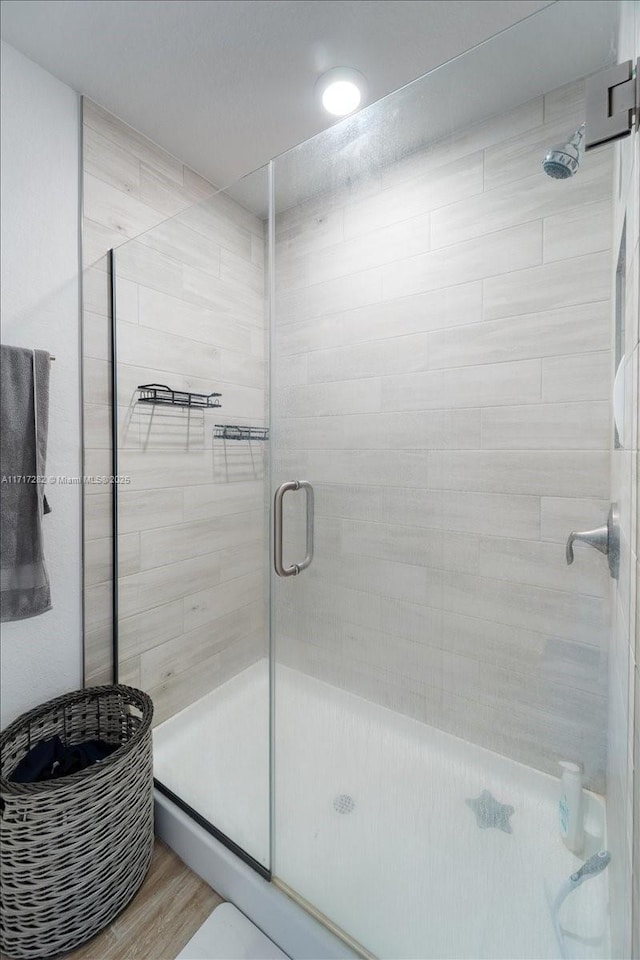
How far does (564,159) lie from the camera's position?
0.74 meters

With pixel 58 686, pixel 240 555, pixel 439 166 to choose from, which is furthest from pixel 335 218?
pixel 58 686

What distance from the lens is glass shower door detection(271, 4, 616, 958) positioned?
0.75m

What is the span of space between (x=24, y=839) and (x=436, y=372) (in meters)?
1.41

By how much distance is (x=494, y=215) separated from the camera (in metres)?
0.80

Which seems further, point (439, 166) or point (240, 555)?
point (240, 555)

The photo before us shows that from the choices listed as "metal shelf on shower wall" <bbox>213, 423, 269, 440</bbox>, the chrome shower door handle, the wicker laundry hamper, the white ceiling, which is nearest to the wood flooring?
the wicker laundry hamper

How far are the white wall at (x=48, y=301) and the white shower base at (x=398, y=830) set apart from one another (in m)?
0.63

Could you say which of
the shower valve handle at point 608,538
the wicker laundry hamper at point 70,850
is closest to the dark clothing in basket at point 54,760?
the wicker laundry hamper at point 70,850

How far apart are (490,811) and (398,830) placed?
0.73ft

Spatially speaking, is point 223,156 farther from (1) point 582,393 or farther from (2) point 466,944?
(2) point 466,944

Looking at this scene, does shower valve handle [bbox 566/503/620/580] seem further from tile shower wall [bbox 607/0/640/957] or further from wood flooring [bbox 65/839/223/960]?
wood flooring [bbox 65/839/223/960]

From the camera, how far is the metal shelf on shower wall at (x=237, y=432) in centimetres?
114

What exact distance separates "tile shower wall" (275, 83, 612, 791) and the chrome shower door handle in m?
0.03

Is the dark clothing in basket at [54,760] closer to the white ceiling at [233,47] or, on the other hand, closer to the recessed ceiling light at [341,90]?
the white ceiling at [233,47]
